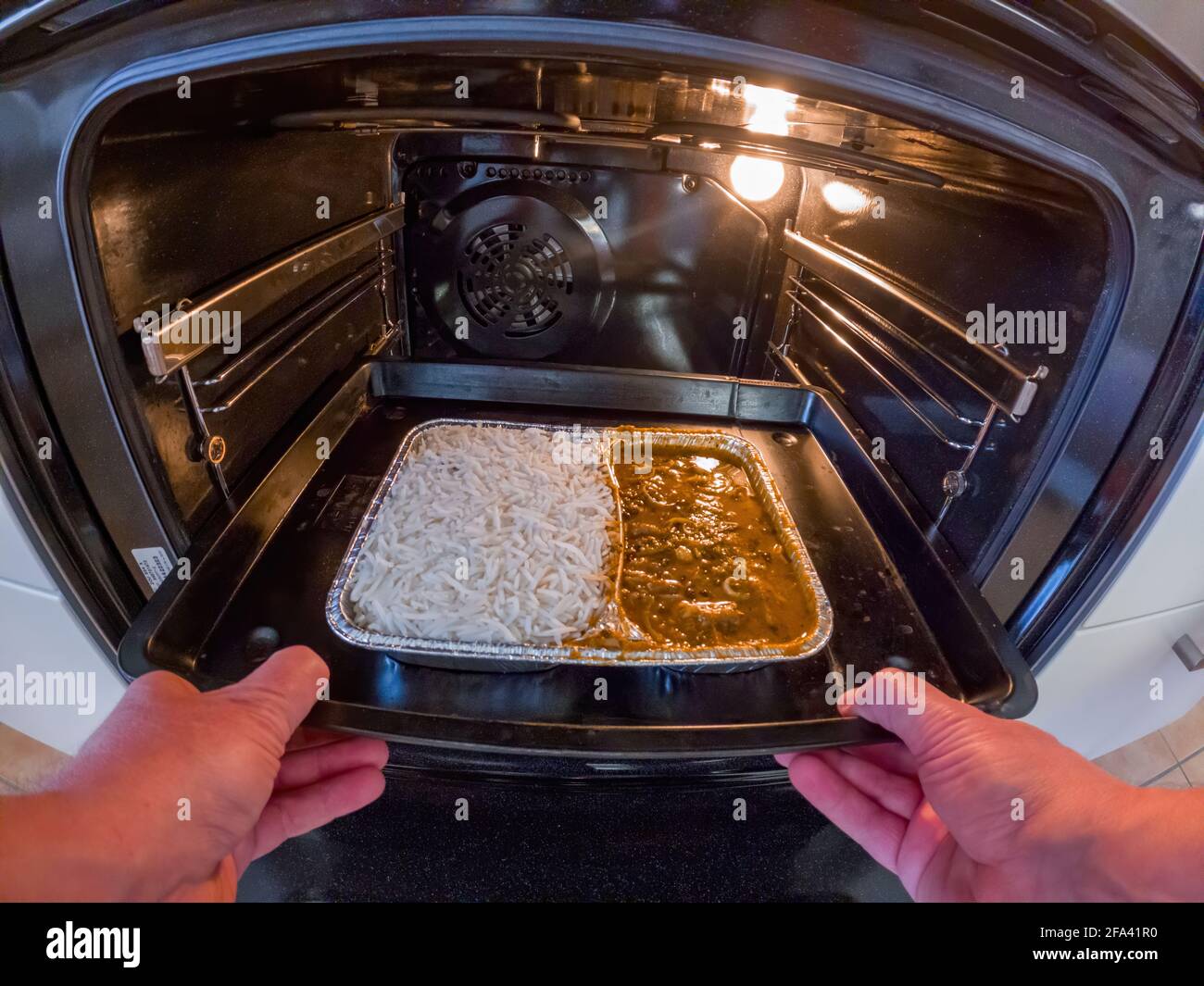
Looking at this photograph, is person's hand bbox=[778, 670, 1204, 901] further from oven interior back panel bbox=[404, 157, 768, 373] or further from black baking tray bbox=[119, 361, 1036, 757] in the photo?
oven interior back panel bbox=[404, 157, 768, 373]

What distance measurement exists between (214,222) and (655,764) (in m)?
1.11

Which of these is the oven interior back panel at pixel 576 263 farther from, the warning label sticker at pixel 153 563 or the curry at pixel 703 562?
the warning label sticker at pixel 153 563

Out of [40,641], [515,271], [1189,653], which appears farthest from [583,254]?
[1189,653]

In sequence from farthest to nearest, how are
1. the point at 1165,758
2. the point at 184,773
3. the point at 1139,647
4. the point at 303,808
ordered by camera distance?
the point at 1165,758, the point at 1139,647, the point at 303,808, the point at 184,773


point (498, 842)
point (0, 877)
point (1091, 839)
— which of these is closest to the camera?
point (0, 877)

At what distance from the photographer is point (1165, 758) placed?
197cm

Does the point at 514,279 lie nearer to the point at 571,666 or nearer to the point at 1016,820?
the point at 571,666

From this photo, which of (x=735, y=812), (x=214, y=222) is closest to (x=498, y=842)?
(x=735, y=812)

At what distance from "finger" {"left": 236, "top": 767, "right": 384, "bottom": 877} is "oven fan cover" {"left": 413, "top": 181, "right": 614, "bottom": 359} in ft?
3.56

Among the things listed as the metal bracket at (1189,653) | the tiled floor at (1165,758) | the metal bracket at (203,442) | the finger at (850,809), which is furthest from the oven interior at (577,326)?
the tiled floor at (1165,758)

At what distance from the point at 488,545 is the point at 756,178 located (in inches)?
41.5

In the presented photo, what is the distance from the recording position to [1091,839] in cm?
70

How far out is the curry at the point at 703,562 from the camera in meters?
1.07

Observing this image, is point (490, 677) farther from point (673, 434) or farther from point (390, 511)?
point (673, 434)
